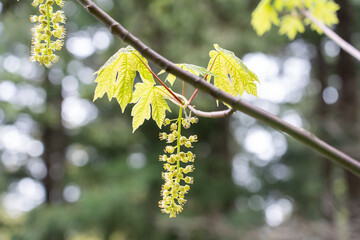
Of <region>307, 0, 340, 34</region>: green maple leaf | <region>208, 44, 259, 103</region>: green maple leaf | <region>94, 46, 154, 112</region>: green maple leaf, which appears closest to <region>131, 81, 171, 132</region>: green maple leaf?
<region>94, 46, 154, 112</region>: green maple leaf

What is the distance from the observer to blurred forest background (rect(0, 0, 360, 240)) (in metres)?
5.76

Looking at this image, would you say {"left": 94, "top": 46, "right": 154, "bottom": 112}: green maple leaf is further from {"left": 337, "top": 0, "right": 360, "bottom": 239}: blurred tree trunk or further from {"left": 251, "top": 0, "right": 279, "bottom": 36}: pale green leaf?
{"left": 337, "top": 0, "right": 360, "bottom": 239}: blurred tree trunk

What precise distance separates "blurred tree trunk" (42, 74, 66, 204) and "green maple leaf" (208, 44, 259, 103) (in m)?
7.16

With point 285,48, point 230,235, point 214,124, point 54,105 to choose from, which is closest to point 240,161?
point 214,124

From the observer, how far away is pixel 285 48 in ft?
27.2

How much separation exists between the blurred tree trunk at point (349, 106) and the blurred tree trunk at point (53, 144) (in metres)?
5.29

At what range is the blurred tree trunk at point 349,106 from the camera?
5957 millimetres

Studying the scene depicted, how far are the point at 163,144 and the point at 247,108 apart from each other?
689 cm

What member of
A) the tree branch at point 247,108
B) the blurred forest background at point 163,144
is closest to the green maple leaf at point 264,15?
the tree branch at point 247,108

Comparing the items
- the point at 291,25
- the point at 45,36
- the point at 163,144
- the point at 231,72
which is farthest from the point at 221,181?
the point at 45,36

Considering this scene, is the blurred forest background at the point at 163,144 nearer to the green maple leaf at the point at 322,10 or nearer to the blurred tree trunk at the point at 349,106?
the blurred tree trunk at the point at 349,106

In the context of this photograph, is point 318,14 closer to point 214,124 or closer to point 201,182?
point 201,182

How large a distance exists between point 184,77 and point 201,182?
667cm

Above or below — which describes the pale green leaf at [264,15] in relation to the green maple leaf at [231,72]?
above
